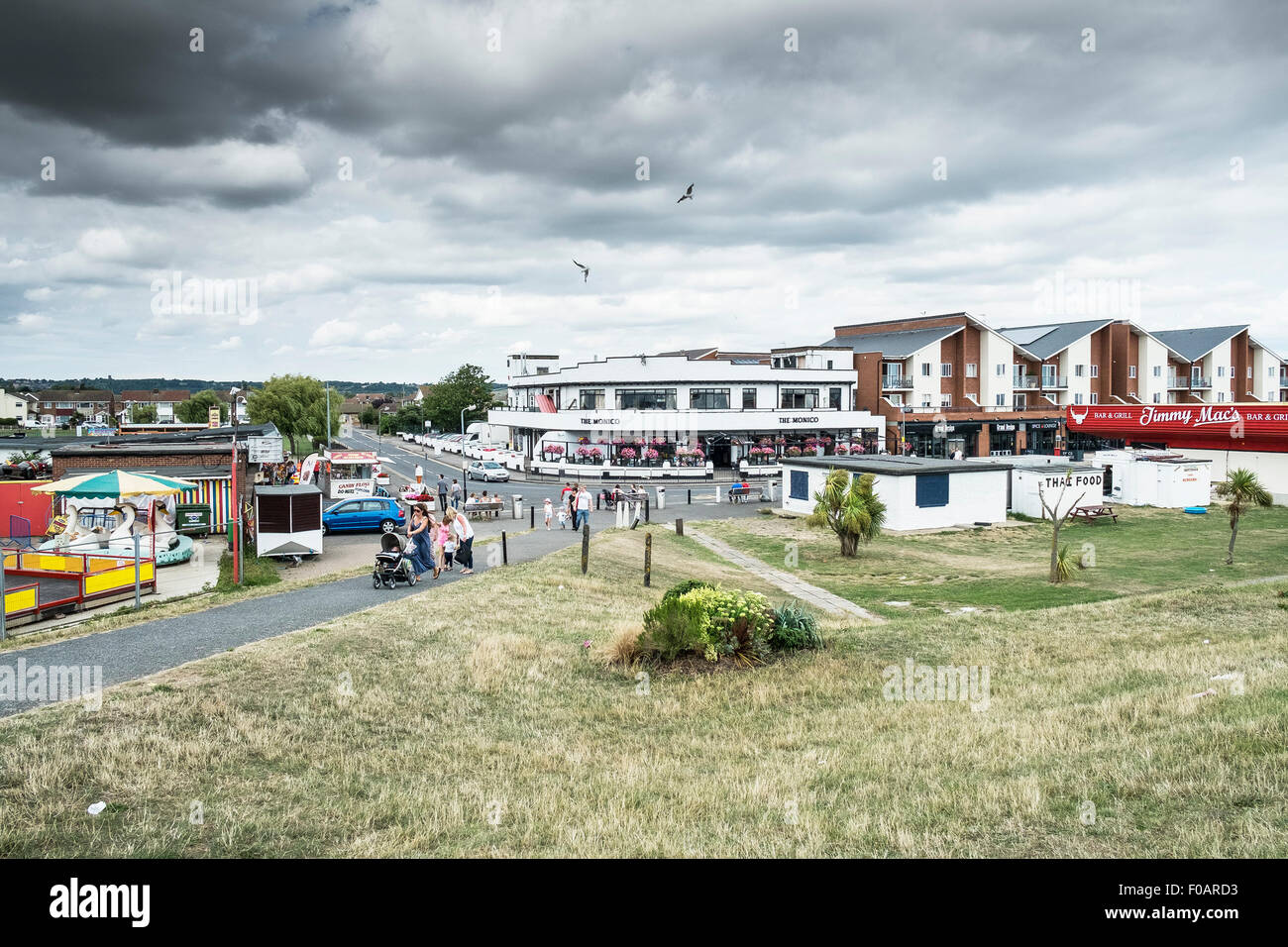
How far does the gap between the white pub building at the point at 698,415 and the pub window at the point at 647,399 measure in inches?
3.2

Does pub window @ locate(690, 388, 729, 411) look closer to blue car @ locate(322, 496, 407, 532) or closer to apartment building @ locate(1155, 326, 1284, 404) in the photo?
blue car @ locate(322, 496, 407, 532)

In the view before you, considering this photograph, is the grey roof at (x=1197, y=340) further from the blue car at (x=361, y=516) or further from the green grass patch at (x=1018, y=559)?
the blue car at (x=361, y=516)

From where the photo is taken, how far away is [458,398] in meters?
123

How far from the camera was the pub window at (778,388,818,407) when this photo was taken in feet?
238

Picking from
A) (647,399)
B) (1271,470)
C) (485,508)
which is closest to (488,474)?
(647,399)

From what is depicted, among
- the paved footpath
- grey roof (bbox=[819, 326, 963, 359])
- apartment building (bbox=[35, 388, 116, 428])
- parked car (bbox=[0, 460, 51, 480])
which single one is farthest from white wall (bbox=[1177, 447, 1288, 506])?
apartment building (bbox=[35, 388, 116, 428])

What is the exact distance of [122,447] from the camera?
3478 centimetres

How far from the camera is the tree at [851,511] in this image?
92.9 feet

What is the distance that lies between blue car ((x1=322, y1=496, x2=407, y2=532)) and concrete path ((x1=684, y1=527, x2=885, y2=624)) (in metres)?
11.2

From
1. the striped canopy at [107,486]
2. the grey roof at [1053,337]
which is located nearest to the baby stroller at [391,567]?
the striped canopy at [107,486]

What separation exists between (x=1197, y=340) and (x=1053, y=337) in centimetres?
2124

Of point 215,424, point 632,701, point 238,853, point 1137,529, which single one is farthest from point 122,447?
point 1137,529

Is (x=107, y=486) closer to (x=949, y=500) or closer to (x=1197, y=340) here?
(x=949, y=500)
